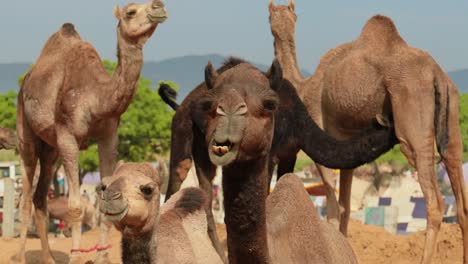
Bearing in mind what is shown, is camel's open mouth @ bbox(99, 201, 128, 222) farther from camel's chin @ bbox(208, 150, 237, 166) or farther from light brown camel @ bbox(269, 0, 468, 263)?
light brown camel @ bbox(269, 0, 468, 263)

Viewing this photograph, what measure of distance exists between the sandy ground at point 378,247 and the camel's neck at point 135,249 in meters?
7.39

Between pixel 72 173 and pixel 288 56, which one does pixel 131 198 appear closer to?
pixel 72 173

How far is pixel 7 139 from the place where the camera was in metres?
9.98

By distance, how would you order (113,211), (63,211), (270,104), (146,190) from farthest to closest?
(63,211)
(146,190)
(113,211)
(270,104)

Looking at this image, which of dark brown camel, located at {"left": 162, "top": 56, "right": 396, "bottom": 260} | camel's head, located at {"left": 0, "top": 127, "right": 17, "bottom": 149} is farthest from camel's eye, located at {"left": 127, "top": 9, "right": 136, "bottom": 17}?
camel's head, located at {"left": 0, "top": 127, "right": 17, "bottom": 149}

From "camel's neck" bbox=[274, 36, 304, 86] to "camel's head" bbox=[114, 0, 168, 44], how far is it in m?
1.95

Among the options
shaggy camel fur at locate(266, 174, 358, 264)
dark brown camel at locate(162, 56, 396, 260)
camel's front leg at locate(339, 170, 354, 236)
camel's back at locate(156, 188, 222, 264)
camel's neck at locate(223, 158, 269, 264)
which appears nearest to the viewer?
dark brown camel at locate(162, 56, 396, 260)

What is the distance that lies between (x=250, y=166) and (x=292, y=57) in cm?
770

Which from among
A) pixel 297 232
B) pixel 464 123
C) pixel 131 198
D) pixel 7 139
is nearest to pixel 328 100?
pixel 7 139

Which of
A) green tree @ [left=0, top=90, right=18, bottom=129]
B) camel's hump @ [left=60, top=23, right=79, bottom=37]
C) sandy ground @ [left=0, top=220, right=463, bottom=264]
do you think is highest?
camel's hump @ [left=60, top=23, right=79, bottom=37]

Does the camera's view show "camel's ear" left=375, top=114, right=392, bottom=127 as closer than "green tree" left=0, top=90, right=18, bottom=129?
Yes

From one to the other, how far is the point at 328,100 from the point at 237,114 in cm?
726

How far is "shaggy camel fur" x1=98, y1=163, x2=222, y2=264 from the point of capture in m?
4.70

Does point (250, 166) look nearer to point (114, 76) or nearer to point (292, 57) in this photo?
point (114, 76)
